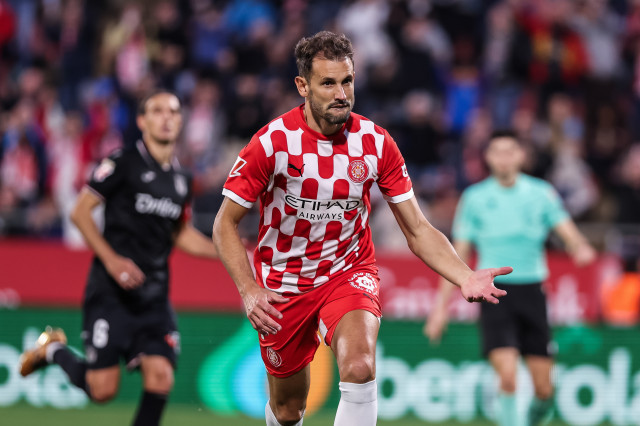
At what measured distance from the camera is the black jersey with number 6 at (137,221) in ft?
23.8

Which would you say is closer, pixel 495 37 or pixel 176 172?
pixel 176 172

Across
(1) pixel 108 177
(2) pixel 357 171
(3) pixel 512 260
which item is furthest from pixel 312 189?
(3) pixel 512 260

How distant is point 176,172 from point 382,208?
5.45 m

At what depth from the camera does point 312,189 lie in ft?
18.5

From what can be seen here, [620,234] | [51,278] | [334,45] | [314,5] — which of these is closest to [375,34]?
[314,5]

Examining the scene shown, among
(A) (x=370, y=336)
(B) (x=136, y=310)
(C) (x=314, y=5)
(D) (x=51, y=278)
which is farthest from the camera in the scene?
(C) (x=314, y=5)

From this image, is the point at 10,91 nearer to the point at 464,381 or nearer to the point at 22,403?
the point at 22,403

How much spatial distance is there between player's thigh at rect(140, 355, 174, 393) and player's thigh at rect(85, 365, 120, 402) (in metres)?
0.26

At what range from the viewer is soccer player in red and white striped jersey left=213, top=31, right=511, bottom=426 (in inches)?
211

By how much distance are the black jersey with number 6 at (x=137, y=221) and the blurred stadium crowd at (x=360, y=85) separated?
199 inches

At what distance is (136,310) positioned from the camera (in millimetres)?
7230

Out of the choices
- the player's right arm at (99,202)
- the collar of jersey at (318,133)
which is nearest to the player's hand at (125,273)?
the player's right arm at (99,202)

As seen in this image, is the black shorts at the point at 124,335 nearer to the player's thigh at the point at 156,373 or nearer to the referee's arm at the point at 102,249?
the player's thigh at the point at 156,373

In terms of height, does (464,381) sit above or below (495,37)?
below
